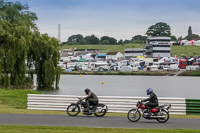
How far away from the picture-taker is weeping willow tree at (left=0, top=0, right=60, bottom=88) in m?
47.6

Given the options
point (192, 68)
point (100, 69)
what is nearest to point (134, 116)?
point (192, 68)

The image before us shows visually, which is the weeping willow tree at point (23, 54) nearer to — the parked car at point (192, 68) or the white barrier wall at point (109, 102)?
the white barrier wall at point (109, 102)

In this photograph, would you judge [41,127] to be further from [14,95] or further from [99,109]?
A: [14,95]

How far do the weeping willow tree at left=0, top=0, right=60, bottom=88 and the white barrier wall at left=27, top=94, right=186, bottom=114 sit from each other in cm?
2368

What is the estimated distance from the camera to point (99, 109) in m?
21.2

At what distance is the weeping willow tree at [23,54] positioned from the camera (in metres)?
47.6

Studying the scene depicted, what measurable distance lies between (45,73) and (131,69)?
92941mm

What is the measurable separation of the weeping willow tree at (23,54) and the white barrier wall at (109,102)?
2368 cm

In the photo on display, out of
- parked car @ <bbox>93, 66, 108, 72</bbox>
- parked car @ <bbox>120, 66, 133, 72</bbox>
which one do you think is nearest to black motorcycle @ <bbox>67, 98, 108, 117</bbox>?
parked car @ <bbox>120, 66, 133, 72</bbox>

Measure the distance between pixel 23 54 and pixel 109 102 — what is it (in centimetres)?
2704

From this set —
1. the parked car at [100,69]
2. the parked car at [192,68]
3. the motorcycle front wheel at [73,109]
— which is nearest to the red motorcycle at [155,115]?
the motorcycle front wheel at [73,109]

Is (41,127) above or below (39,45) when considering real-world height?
below

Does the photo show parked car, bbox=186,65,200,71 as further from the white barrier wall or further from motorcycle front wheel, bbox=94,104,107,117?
motorcycle front wheel, bbox=94,104,107,117

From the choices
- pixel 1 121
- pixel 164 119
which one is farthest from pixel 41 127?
pixel 164 119
